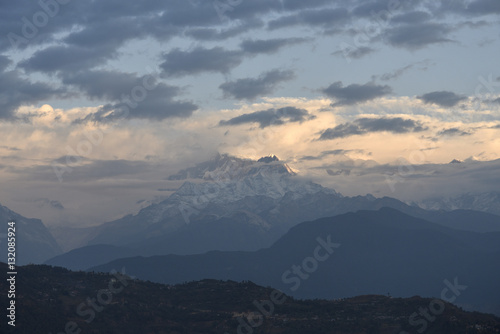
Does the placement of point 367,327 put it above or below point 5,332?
below

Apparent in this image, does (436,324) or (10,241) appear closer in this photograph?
(10,241)

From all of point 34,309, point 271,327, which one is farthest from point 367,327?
point 34,309

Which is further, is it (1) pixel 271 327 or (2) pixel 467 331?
(1) pixel 271 327

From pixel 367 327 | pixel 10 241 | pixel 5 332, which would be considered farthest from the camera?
pixel 367 327

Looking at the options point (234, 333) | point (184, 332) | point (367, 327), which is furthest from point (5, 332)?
point (367, 327)

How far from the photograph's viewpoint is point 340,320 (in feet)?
656

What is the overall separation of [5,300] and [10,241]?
3759 cm

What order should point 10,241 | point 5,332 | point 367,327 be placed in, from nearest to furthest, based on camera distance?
point 10,241 < point 5,332 < point 367,327

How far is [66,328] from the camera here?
188 m

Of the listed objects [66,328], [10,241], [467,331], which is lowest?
[467,331]

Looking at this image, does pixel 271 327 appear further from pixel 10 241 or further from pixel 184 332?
pixel 10 241

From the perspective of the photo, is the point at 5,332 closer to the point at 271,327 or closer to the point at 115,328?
the point at 115,328

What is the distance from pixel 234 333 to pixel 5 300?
210ft

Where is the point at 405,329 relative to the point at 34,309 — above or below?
below
